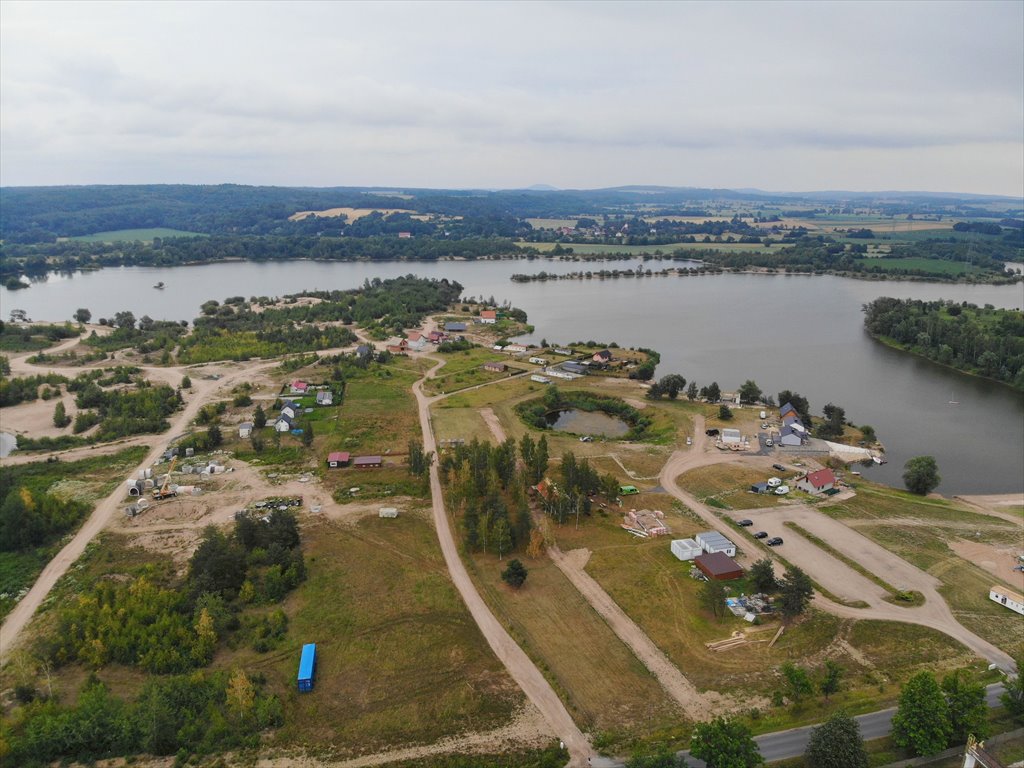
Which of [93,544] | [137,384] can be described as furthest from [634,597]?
[137,384]

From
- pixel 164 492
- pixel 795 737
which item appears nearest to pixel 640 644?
pixel 795 737

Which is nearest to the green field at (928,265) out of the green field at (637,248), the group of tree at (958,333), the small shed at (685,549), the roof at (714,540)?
the green field at (637,248)

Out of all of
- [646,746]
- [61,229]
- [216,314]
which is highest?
[61,229]

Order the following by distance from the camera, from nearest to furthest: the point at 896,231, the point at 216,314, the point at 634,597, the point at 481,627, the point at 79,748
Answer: the point at 79,748, the point at 481,627, the point at 634,597, the point at 216,314, the point at 896,231

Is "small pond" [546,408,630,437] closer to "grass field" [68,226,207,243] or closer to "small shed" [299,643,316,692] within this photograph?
"small shed" [299,643,316,692]

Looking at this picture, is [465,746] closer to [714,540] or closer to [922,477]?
[714,540]

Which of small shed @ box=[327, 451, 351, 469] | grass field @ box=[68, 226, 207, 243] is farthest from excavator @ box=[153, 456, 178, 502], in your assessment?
grass field @ box=[68, 226, 207, 243]

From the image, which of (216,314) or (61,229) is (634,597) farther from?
(61,229)
